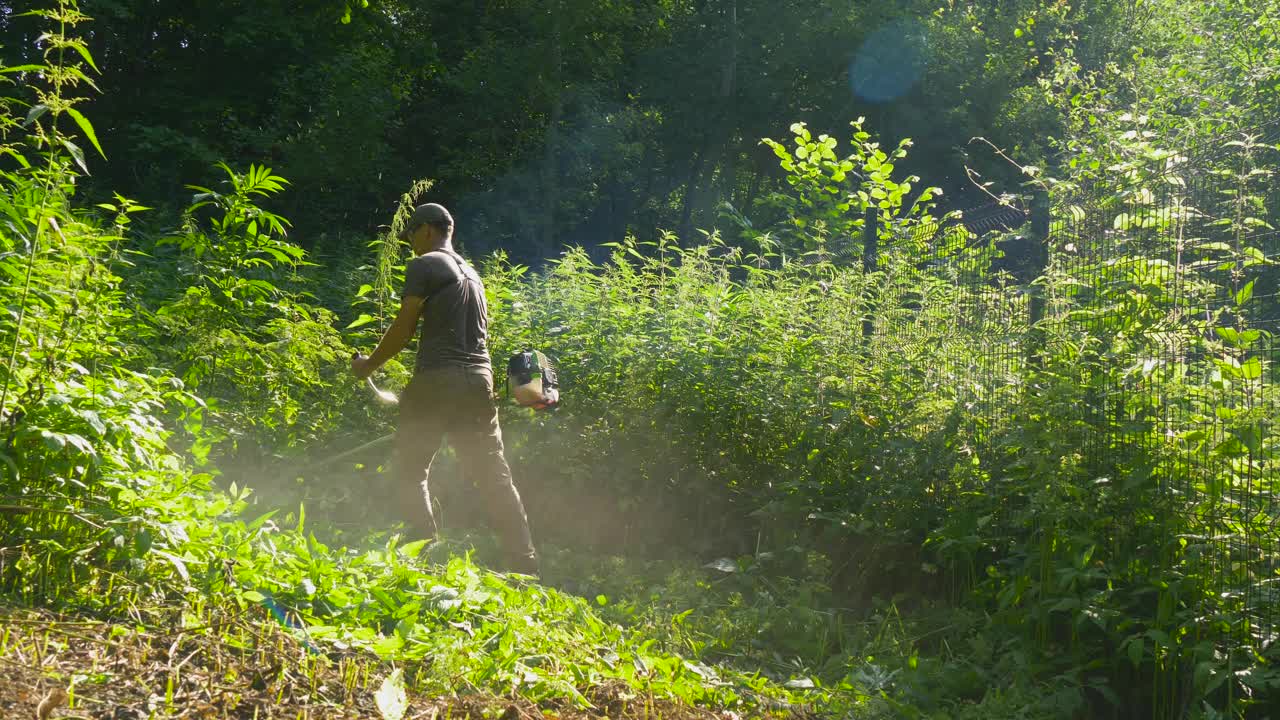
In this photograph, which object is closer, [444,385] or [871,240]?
[444,385]

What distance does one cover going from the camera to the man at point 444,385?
5.30 metres

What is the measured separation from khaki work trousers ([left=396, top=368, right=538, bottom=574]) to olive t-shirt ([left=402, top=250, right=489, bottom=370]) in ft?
0.26

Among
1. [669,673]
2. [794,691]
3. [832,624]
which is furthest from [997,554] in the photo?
[669,673]

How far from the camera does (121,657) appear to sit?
107 inches

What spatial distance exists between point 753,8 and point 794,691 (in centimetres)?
2331

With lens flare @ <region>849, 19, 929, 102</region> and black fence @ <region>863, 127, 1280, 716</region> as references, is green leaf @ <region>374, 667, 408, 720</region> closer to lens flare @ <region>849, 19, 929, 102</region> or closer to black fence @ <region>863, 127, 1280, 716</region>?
black fence @ <region>863, 127, 1280, 716</region>

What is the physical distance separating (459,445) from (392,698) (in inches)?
106

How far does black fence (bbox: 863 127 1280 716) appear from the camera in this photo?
366 centimetres

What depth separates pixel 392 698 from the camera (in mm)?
2770

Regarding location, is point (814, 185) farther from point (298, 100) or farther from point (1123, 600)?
point (298, 100)

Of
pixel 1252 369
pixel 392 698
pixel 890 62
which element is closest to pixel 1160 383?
pixel 1252 369

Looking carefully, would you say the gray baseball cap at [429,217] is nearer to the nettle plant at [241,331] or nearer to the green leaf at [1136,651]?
the nettle plant at [241,331]

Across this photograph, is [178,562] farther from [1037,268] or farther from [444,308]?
[1037,268]

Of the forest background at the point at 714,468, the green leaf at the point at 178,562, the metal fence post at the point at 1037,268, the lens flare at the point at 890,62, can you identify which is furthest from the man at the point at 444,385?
the lens flare at the point at 890,62
